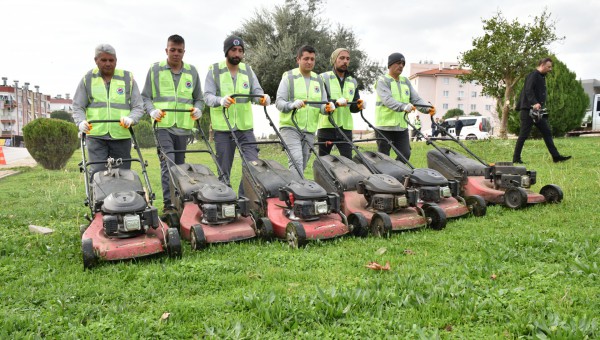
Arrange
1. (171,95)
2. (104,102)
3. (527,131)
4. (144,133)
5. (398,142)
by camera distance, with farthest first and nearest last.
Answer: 1. (144,133)
2. (527,131)
3. (398,142)
4. (171,95)
5. (104,102)

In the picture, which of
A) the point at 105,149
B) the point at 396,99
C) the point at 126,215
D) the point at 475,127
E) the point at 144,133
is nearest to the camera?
the point at 126,215

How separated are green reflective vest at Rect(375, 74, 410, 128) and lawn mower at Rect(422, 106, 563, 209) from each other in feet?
2.12

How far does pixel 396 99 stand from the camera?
686 centimetres

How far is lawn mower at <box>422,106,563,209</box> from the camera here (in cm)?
595

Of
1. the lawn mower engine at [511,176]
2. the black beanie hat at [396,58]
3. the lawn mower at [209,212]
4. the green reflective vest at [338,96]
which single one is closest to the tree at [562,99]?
the black beanie hat at [396,58]

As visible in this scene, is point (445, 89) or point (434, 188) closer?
point (434, 188)

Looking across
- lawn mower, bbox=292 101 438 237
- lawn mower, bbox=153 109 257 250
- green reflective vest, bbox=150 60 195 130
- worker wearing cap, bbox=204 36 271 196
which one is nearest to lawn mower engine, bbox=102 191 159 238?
lawn mower, bbox=153 109 257 250

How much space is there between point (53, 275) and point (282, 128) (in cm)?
328

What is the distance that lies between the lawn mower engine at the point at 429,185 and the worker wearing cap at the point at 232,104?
193 centimetres

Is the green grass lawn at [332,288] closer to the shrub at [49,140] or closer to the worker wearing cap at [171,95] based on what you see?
the worker wearing cap at [171,95]

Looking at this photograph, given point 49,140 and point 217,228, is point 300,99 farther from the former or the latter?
point 49,140

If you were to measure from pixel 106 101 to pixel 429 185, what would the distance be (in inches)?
145

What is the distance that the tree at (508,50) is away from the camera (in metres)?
19.5

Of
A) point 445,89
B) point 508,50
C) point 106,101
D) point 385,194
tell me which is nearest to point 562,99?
point 508,50
